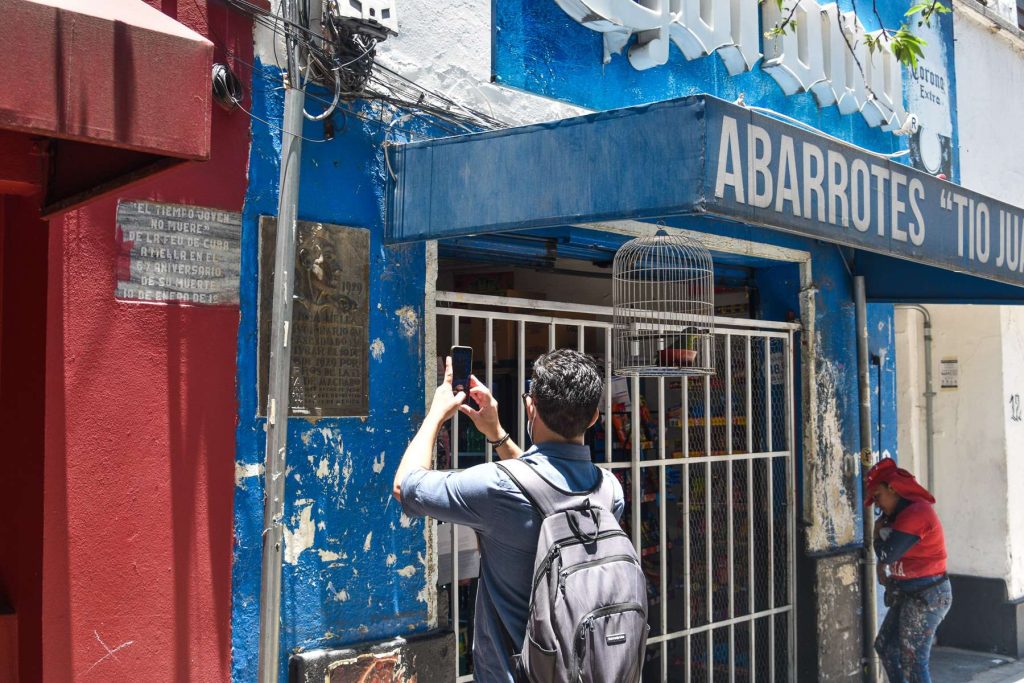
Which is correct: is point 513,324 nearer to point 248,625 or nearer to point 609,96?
point 609,96

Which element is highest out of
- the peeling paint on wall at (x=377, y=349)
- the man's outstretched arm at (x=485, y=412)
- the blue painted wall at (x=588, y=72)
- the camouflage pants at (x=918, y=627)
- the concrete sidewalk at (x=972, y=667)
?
the blue painted wall at (x=588, y=72)

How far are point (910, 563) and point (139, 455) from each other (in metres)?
4.72

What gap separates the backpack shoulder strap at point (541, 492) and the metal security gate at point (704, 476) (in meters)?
2.52

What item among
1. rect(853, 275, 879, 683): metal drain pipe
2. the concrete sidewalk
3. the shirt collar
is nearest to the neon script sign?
rect(853, 275, 879, 683): metal drain pipe

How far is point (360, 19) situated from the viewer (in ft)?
14.0

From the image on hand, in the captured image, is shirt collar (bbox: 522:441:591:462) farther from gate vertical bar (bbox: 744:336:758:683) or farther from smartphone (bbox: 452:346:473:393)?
gate vertical bar (bbox: 744:336:758:683)

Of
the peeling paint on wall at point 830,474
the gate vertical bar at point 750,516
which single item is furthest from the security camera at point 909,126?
the gate vertical bar at point 750,516

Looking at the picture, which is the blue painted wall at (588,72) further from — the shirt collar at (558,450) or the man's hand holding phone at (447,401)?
the shirt collar at (558,450)

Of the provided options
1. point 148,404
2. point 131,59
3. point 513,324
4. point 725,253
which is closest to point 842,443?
point 725,253

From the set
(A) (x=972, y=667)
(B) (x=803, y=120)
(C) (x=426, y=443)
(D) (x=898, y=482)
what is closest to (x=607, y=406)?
(D) (x=898, y=482)

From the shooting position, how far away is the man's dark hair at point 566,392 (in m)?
3.07

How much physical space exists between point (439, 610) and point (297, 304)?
1535mm

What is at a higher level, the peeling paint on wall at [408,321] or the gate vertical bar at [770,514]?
the peeling paint on wall at [408,321]

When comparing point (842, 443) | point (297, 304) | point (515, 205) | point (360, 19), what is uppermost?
point (360, 19)
